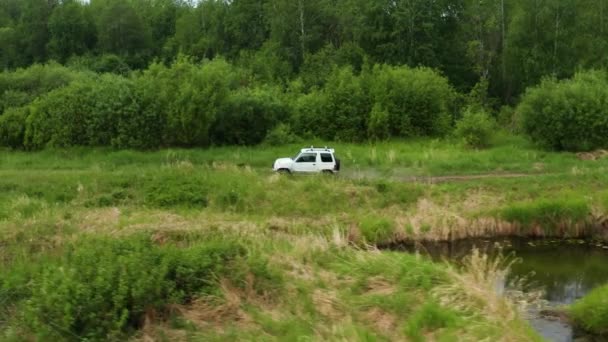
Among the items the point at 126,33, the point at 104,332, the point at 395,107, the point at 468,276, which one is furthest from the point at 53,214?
the point at 126,33

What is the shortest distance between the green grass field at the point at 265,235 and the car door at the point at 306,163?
5.92 ft

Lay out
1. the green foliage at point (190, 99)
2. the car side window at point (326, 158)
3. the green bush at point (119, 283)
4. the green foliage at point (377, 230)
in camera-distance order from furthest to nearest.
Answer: the green foliage at point (190, 99)
the car side window at point (326, 158)
the green foliage at point (377, 230)
the green bush at point (119, 283)

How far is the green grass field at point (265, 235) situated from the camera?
10.4 meters

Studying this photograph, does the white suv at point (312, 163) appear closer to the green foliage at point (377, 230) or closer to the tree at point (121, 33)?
the green foliage at point (377, 230)

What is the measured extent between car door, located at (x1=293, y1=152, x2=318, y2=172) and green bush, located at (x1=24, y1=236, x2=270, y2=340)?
18.1 m

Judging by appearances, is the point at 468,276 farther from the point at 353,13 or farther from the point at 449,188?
the point at 353,13

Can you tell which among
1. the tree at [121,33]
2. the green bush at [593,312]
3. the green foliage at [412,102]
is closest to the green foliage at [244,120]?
the green foliage at [412,102]

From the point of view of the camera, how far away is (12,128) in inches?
1569

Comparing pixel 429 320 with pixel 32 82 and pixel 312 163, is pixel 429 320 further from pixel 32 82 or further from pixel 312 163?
pixel 32 82

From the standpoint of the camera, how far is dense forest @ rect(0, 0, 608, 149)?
38.7m

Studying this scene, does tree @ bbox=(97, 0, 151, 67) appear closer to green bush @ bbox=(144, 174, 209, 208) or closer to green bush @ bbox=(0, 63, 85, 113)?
green bush @ bbox=(0, 63, 85, 113)

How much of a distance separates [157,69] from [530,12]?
28103 mm

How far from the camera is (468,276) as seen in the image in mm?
12086

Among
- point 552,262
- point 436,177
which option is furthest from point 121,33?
point 552,262
